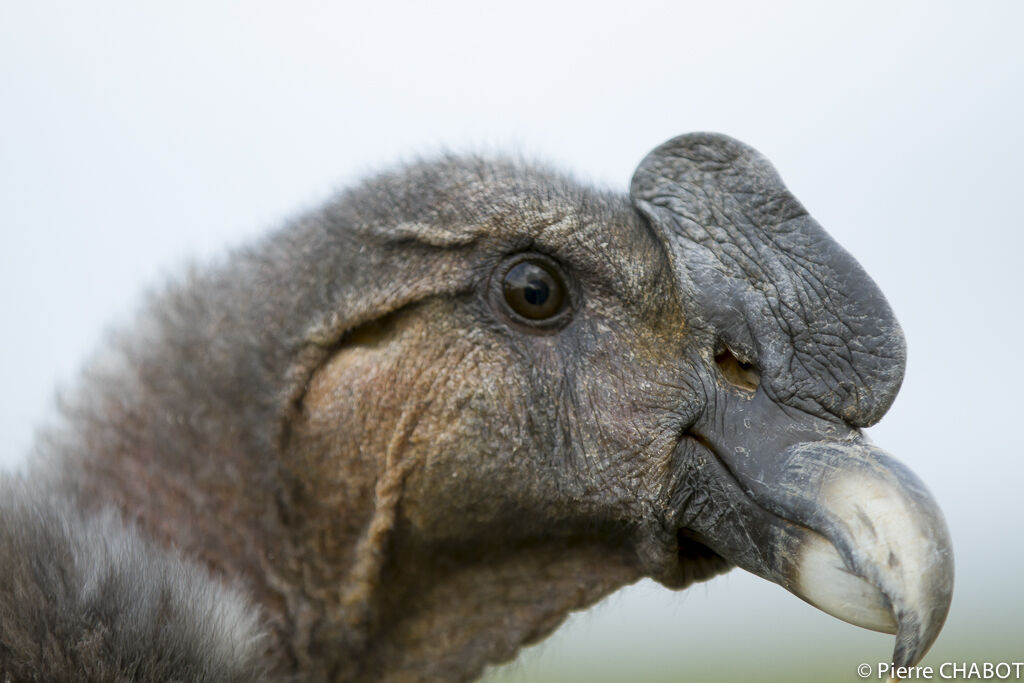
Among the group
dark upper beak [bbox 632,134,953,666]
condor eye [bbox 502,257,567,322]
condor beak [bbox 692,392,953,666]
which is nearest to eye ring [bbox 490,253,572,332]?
condor eye [bbox 502,257,567,322]

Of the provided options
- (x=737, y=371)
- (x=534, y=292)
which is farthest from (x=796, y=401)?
(x=534, y=292)

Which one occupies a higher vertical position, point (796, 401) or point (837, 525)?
point (796, 401)

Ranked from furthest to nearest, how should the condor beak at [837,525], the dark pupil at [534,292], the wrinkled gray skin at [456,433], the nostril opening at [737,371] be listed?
the dark pupil at [534,292] < the nostril opening at [737,371] < the wrinkled gray skin at [456,433] < the condor beak at [837,525]

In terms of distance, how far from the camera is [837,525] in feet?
9.85

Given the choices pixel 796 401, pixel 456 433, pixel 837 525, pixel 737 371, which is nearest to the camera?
pixel 837 525

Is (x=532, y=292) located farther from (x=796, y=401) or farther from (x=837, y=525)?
(x=837, y=525)

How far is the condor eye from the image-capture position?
372 cm

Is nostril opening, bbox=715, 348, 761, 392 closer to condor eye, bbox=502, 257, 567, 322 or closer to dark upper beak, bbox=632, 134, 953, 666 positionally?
dark upper beak, bbox=632, 134, 953, 666

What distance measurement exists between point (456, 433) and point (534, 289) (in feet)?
1.80

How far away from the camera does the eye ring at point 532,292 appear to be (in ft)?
12.2

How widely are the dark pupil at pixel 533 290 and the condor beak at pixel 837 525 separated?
729 millimetres

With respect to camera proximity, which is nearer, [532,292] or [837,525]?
[837,525]

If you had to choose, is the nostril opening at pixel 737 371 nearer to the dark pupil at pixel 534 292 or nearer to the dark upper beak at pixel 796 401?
the dark upper beak at pixel 796 401

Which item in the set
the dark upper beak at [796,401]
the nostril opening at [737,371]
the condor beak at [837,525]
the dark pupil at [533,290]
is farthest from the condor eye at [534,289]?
the condor beak at [837,525]
